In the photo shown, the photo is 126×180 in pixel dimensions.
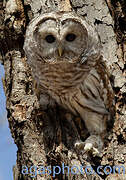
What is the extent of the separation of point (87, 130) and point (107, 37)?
0.71 meters

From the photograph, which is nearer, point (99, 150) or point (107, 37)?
point (99, 150)

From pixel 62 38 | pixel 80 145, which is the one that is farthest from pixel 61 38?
pixel 80 145

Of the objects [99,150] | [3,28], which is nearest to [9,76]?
[3,28]

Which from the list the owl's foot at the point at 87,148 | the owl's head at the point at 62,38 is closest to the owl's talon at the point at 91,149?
the owl's foot at the point at 87,148

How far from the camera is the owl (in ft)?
9.70

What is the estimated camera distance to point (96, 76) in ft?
9.88

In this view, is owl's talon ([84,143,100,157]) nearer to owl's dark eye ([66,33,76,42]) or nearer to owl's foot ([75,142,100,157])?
owl's foot ([75,142,100,157])

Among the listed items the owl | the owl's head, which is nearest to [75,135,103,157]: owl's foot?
the owl

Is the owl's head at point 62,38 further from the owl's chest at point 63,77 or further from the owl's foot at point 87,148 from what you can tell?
the owl's foot at point 87,148

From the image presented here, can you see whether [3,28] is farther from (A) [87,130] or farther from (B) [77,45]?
(A) [87,130]

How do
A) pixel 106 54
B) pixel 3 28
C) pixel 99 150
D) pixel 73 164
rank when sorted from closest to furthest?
pixel 73 164 → pixel 99 150 → pixel 106 54 → pixel 3 28

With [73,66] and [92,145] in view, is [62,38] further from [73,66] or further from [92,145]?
[92,145]

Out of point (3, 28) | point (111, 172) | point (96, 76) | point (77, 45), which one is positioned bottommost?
point (111, 172)

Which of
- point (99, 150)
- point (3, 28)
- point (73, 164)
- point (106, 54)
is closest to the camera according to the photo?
point (73, 164)
